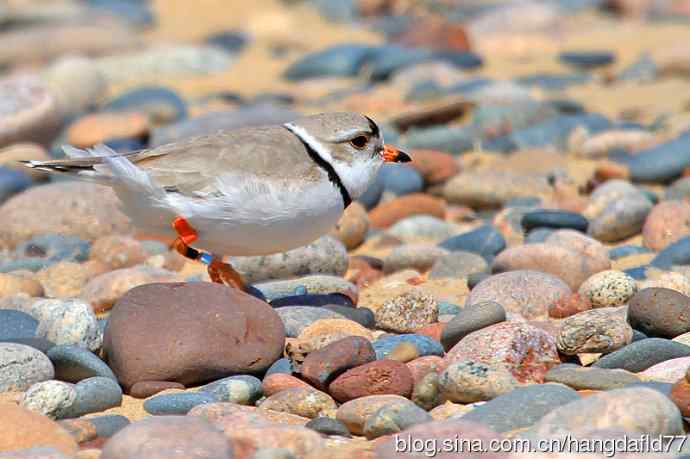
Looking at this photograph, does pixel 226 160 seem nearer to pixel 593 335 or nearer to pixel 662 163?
pixel 593 335

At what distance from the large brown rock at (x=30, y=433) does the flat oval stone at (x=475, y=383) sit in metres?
1.36

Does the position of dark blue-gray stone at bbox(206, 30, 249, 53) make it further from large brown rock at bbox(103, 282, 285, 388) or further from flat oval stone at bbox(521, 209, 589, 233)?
large brown rock at bbox(103, 282, 285, 388)

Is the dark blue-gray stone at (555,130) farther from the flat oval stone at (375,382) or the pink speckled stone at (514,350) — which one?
the flat oval stone at (375,382)

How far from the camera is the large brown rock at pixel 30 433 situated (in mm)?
3965

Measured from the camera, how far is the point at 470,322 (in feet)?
16.0

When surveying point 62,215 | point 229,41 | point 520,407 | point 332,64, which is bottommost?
point 229,41

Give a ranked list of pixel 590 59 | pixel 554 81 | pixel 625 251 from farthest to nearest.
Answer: pixel 590 59 < pixel 554 81 < pixel 625 251

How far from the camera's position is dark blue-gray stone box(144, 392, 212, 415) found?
4398 millimetres

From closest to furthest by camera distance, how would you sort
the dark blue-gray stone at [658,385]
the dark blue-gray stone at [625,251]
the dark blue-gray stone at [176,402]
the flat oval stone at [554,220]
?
the dark blue-gray stone at [658,385] → the dark blue-gray stone at [176,402] → the dark blue-gray stone at [625,251] → the flat oval stone at [554,220]

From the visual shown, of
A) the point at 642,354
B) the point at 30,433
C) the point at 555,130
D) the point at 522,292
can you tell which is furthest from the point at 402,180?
the point at 30,433

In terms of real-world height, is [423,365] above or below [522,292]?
above

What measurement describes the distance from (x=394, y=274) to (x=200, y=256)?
4.49 feet

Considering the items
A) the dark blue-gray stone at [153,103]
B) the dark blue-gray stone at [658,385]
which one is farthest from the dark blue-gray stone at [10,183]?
the dark blue-gray stone at [658,385]

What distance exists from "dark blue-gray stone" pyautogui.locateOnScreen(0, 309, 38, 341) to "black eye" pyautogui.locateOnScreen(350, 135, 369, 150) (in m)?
1.66
